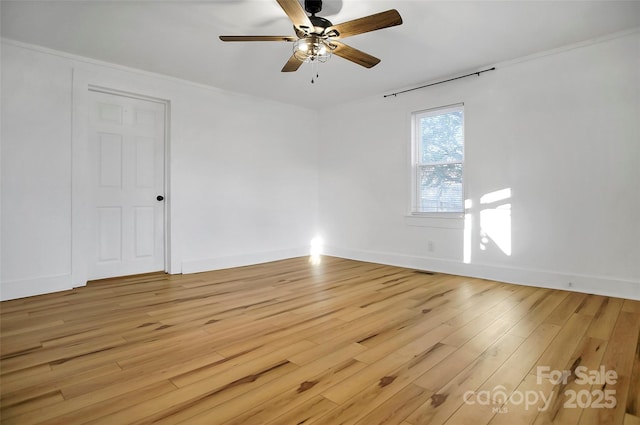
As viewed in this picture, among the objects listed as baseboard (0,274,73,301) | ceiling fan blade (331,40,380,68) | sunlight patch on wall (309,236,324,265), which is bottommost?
baseboard (0,274,73,301)

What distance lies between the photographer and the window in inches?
170

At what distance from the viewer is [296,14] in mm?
2256

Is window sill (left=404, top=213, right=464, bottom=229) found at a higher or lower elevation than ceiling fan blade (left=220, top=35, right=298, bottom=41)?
lower

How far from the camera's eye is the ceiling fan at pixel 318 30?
7.43 feet

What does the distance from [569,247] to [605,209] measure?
19.4 inches

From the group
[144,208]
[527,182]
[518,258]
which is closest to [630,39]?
[527,182]

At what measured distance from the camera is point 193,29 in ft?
10.0

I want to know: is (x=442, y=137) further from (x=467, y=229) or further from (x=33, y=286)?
(x=33, y=286)

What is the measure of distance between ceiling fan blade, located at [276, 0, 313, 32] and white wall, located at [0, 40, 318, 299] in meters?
2.61

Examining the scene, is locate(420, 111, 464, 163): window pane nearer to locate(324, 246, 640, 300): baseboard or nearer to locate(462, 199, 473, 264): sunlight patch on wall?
locate(462, 199, 473, 264): sunlight patch on wall

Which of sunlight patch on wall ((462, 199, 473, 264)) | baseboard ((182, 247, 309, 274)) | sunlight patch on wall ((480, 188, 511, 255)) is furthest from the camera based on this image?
baseboard ((182, 247, 309, 274))

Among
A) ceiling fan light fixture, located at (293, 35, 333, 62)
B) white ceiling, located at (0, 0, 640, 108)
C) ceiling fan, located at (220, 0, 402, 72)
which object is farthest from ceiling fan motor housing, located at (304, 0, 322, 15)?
ceiling fan light fixture, located at (293, 35, 333, 62)

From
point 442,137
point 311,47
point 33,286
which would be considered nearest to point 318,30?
point 311,47

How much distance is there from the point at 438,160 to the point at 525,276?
1.79m
